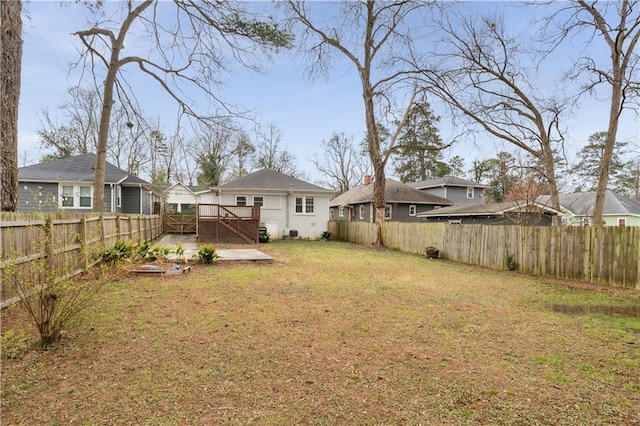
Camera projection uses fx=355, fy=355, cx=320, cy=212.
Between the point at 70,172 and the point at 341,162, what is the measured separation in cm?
2912

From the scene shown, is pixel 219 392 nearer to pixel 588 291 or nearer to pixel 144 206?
pixel 588 291

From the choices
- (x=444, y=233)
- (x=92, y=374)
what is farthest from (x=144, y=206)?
(x=92, y=374)

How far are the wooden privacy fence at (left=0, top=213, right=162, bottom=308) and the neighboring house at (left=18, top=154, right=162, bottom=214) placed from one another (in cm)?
1132

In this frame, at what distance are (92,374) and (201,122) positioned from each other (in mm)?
10072

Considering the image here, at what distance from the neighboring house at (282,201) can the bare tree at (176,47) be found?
29.3 ft

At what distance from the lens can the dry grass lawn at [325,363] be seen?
2666 millimetres

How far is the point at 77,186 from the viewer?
62.8 feet

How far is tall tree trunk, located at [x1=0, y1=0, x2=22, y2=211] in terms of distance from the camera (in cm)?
573

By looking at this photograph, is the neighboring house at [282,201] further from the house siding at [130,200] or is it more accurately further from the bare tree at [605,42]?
the bare tree at [605,42]

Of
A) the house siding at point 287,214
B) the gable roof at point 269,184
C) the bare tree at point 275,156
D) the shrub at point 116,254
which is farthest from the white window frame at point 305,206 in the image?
the bare tree at point 275,156

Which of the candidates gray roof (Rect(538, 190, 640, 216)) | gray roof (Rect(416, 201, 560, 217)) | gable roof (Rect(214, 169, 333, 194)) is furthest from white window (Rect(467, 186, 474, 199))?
gable roof (Rect(214, 169, 333, 194))

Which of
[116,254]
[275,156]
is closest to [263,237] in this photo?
[116,254]

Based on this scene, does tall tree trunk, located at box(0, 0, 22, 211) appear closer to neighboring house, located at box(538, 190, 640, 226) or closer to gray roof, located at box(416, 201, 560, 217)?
gray roof, located at box(416, 201, 560, 217)

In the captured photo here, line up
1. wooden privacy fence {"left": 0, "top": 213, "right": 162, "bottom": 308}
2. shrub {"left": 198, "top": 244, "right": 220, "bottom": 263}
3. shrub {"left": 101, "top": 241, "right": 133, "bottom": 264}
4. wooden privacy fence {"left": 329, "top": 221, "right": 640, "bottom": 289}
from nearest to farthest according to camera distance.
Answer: wooden privacy fence {"left": 0, "top": 213, "right": 162, "bottom": 308} < wooden privacy fence {"left": 329, "top": 221, "right": 640, "bottom": 289} < shrub {"left": 101, "top": 241, "right": 133, "bottom": 264} < shrub {"left": 198, "top": 244, "right": 220, "bottom": 263}
